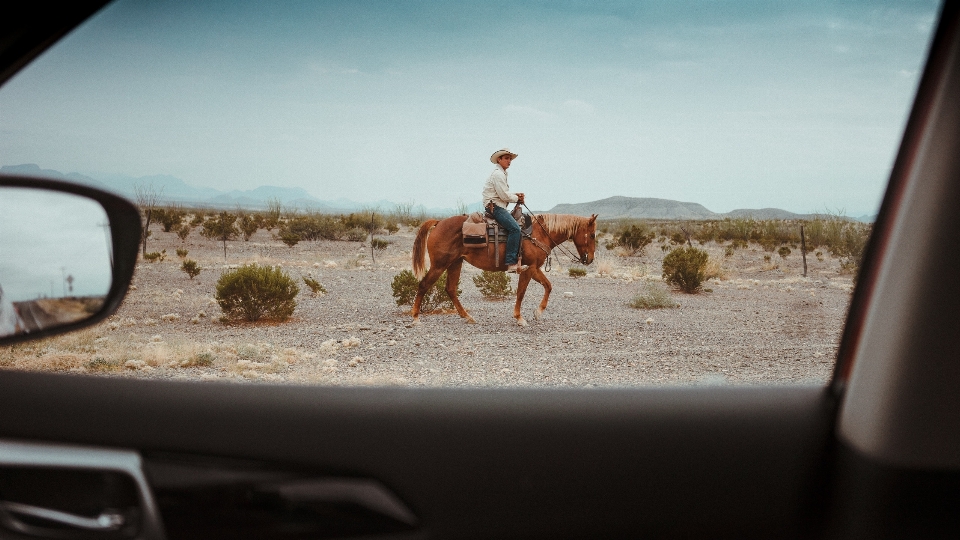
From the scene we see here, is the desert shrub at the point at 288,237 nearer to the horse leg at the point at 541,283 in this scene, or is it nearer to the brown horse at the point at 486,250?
the brown horse at the point at 486,250

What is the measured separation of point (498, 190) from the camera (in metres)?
8.77

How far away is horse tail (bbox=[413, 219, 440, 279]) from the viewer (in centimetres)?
954

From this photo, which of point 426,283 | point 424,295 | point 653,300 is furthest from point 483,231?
point 653,300

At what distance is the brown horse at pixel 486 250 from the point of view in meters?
9.31

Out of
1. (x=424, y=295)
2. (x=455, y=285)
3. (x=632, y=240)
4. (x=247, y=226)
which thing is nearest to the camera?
(x=455, y=285)

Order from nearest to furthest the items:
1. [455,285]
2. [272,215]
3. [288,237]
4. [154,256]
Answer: [455,285]
[154,256]
[288,237]
[272,215]

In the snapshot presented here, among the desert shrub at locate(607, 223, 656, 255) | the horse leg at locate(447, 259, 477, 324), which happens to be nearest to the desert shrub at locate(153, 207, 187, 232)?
the horse leg at locate(447, 259, 477, 324)

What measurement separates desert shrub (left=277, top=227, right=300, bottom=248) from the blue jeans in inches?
382

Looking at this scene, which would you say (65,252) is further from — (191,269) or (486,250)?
(191,269)

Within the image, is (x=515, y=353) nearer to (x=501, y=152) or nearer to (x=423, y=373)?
(x=423, y=373)

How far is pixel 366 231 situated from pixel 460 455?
1790cm

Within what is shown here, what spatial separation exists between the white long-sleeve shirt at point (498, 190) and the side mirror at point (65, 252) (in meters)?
7.18

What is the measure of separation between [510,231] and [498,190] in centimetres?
68

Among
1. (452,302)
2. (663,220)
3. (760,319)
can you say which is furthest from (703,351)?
(663,220)
